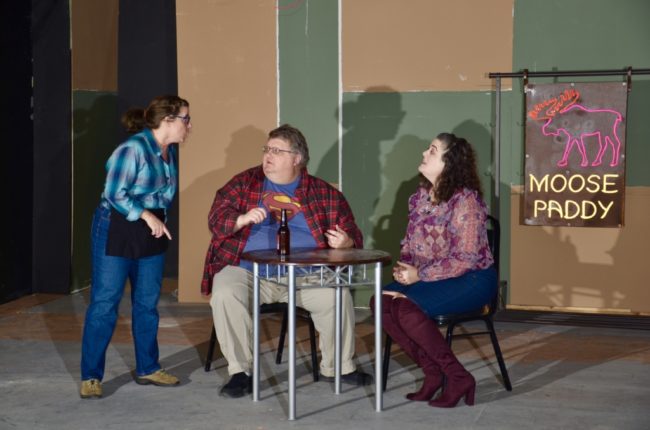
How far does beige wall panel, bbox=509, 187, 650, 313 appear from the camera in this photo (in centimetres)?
605

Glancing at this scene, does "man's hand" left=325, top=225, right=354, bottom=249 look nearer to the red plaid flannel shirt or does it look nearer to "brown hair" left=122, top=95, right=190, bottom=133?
the red plaid flannel shirt

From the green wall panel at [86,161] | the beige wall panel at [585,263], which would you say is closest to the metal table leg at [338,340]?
the beige wall panel at [585,263]

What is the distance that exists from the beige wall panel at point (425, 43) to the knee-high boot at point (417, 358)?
2.28m

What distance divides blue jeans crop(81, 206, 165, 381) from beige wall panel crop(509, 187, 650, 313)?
260cm

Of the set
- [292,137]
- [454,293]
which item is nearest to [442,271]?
[454,293]

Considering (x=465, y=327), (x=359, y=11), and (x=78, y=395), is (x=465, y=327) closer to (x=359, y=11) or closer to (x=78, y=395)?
(x=359, y=11)

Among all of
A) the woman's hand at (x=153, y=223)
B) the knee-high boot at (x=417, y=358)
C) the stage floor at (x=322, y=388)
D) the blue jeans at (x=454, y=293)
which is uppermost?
the woman's hand at (x=153, y=223)

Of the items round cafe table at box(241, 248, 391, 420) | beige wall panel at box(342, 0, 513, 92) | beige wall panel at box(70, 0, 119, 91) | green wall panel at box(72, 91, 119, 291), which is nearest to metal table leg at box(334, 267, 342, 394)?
round cafe table at box(241, 248, 391, 420)

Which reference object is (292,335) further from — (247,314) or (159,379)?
(159,379)

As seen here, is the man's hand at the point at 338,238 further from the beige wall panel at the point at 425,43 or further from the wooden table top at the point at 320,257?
the beige wall panel at the point at 425,43

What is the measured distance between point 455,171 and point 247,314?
1.13 meters

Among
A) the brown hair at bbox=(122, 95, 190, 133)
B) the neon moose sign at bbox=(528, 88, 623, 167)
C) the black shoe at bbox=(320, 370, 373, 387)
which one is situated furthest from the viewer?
the neon moose sign at bbox=(528, 88, 623, 167)

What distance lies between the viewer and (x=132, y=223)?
433 centimetres

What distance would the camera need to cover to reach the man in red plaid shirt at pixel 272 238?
14.7 feet
